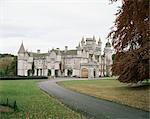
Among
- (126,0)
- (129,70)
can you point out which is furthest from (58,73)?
(126,0)

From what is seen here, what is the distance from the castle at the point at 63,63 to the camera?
381 feet

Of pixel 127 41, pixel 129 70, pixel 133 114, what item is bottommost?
pixel 133 114

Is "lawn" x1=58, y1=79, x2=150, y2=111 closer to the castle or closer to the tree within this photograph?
the tree

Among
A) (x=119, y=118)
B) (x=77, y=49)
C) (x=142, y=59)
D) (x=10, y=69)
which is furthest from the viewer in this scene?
(x=77, y=49)

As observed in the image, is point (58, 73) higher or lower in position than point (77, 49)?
lower

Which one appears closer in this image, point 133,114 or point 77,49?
point 133,114

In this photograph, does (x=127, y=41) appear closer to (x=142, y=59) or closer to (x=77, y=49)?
(x=142, y=59)

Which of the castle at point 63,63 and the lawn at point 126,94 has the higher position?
the castle at point 63,63

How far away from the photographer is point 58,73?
119000mm

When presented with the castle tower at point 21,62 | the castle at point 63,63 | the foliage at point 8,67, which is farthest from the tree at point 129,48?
the castle tower at point 21,62

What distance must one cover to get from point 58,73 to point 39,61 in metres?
8.98

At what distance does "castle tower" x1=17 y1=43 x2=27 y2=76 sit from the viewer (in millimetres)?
117750

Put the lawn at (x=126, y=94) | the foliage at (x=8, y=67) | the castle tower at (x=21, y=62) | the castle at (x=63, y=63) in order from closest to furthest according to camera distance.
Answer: the lawn at (x=126, y=94), the foliage at (x=8, y=67), the castle at (x=63, y=63), the castle tower at (x=21, y=62)

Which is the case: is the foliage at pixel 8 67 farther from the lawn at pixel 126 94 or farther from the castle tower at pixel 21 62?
the lawn at pixel 126 94
